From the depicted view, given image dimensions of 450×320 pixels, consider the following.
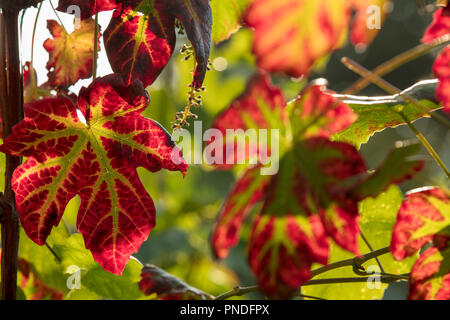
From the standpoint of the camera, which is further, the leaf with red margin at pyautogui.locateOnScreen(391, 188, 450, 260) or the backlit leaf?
the backlit leaf

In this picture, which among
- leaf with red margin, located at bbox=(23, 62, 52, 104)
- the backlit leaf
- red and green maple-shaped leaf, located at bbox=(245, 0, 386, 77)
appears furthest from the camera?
leaf with red margin, located at bbox=(23, 62, 52, 104)

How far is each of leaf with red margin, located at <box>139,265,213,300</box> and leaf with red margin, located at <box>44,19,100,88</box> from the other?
0.32 metres

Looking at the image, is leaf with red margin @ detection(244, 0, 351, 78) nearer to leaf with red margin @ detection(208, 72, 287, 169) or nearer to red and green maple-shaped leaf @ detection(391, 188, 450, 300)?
leaf with red margin @ detection(208, 72, 287, 169)

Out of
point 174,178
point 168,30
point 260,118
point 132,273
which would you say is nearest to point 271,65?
point 260,118

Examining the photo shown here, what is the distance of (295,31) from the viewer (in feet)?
1.43

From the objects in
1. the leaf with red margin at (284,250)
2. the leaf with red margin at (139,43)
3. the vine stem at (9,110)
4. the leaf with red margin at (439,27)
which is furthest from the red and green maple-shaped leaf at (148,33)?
the leaf with red margin at (439,27)

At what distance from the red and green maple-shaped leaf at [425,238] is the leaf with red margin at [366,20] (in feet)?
0.60

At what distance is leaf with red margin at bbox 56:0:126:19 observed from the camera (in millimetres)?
642

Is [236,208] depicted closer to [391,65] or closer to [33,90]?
[391,65]

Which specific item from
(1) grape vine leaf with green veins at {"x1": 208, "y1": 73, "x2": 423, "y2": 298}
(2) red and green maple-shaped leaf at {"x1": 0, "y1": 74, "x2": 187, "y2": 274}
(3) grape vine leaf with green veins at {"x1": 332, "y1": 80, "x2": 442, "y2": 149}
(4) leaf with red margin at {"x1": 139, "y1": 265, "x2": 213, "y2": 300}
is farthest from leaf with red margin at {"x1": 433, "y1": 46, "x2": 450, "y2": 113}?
(4) leaf with red margin at {"x1": 139, "y1": 265, "x2": 213, "y2": 300}

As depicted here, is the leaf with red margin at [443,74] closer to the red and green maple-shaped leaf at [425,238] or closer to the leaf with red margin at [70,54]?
the red and green maple-shaped leaf at [425,238]
